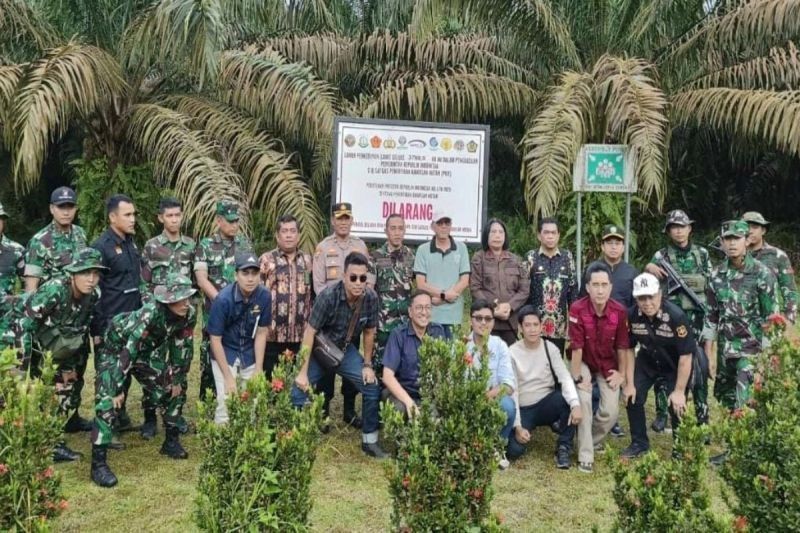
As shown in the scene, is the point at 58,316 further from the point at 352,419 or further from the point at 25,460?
the point at 352,419

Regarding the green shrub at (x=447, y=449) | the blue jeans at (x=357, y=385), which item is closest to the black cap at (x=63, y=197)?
the blue jeans at (x=357, y=385)

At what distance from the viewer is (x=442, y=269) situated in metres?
5.81

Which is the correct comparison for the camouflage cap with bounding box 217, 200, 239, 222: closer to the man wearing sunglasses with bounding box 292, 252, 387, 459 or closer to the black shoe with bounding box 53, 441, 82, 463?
the man wearing sunglasses with bounding box 292, 252, 387, 459

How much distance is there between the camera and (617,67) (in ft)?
23.4

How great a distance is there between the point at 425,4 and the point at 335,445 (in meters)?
4.41

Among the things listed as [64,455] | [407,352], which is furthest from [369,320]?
[64,455]

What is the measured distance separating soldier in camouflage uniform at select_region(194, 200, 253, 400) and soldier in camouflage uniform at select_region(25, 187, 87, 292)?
79 centimetres

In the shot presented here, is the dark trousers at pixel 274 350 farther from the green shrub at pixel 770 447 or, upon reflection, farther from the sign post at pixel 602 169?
the green shrub at pixel 770 447

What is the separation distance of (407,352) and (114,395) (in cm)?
182

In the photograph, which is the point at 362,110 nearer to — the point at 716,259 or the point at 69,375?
the point at 69,375

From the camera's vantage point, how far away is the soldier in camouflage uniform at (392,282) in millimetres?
5723

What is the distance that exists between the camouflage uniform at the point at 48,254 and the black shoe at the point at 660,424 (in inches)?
170

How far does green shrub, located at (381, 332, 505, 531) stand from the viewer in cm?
301

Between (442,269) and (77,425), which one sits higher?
(442,269)
